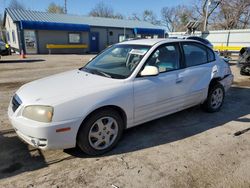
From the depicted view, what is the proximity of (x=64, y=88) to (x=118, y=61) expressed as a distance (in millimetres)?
1266

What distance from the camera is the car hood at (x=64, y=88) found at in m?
3.00

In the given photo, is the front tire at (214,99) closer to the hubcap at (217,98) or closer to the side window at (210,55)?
the hubcap at (217,98)

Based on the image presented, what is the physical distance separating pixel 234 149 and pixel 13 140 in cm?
361

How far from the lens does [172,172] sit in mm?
2977

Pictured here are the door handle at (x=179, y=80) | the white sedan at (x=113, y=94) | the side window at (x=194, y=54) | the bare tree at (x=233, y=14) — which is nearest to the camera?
the white sedan at (x=113, y=94)

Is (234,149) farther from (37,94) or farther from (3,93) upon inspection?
(3,93)

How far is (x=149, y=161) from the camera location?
3213 mm

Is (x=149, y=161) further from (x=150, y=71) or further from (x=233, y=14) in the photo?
(x=233, y=14)

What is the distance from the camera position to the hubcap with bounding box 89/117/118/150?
323 centimetres

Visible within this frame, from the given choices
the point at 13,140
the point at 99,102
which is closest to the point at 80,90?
the point at 99,102

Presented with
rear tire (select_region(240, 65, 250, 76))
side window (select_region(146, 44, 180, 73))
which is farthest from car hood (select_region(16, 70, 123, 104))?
rear tire (select_region(240, 65, 250, 76))

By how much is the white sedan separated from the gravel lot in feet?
1.07

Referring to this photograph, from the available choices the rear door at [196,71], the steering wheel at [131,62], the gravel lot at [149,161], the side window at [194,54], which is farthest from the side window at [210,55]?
the steering wheel at [131,62]

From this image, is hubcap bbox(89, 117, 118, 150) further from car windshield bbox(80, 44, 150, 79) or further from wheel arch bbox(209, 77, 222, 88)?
wheel arch bbox(209, 77, 222, 88)
